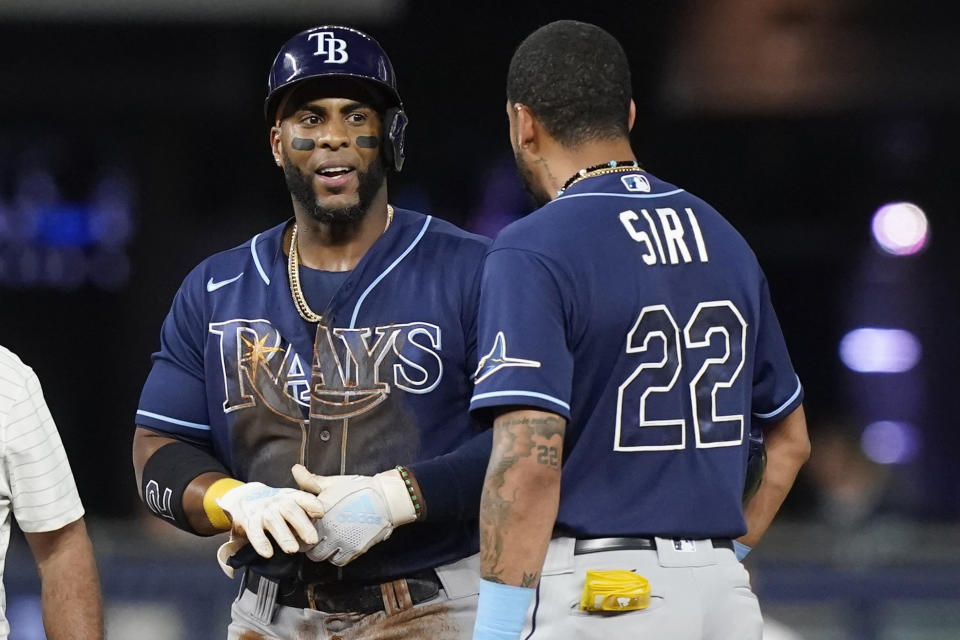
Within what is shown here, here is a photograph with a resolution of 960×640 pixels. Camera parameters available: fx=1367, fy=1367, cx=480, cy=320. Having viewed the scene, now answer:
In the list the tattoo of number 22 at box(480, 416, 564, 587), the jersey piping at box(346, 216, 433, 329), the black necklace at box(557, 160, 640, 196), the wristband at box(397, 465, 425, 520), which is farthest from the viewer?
the jersey piping at box(346, 216, 433, 329)

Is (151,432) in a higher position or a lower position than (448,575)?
higher

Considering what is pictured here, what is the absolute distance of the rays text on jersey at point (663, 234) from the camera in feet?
7.73

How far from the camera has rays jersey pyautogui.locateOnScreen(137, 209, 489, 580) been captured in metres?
2.74

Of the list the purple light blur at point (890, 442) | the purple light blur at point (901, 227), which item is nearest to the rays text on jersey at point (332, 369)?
the purple light blur at point (890, 442)

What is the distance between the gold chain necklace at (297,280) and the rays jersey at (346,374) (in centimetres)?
2

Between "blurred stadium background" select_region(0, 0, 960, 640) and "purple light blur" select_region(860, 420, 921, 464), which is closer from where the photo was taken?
"blurred stadium background" select_region(0, 0, 960, 640)

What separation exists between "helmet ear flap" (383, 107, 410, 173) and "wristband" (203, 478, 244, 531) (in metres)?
0.76

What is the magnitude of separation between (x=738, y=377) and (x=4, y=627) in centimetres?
137

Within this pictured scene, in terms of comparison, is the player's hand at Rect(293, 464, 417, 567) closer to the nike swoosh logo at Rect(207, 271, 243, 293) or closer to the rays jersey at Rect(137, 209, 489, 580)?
the rays jersey at Rect(137, 209, 489, 580)

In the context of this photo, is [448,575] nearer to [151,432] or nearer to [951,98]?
[151,432]

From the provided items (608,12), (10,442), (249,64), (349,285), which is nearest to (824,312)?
(608,12)

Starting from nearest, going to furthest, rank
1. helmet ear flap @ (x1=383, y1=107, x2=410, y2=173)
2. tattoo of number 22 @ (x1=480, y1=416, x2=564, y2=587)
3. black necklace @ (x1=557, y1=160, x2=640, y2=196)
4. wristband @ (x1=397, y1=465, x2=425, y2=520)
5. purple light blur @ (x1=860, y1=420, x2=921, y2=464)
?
tattoo of number 22 @ (x1=480, y1=416, x2=564, y2=587)
black necklace @ (x1=557, y1=160, x2=640, y2=196)
wristband @ (x1=397, y1=465, x2=425, y2=520)
helmet ear flap @ (x1=383, y1=107, x2=410, y2=173)
purple light blur @ (x1=860, y1=420, x2=921, y2=464)

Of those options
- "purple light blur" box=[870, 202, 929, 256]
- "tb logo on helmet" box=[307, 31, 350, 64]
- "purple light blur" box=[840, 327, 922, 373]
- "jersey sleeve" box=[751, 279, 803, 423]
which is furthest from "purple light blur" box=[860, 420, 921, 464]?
"tb logo on helmet" box=[307, 31, 350, 64]

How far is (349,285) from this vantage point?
2.82 m
